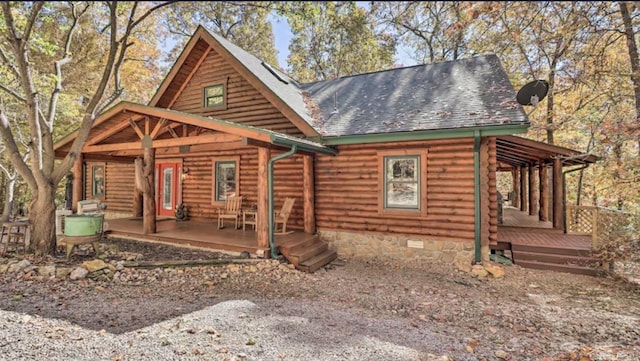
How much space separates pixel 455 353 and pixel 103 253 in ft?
22.1

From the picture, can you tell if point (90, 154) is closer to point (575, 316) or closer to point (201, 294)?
point (201, 294)

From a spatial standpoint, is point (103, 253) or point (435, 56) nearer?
point (103, 253)

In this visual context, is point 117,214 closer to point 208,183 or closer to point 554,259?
point 208,183

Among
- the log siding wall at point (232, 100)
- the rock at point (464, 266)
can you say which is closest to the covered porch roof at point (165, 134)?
the log siding wall at point (232, 100)

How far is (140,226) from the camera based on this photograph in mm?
8594

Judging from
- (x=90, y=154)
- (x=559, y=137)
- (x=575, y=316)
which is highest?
(x=559, y=137)

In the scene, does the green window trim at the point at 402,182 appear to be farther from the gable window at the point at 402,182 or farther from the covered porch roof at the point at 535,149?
the covered porch roof at the point at 535,149

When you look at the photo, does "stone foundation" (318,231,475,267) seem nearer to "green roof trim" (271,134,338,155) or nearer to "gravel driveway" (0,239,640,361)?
"gravel driveway" (0,239,640,361)

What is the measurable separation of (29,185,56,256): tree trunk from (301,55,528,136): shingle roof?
19.0 feet

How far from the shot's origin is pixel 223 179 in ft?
31.2

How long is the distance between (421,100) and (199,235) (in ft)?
20.8

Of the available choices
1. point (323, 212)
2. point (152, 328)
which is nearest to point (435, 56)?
point (323, 212)

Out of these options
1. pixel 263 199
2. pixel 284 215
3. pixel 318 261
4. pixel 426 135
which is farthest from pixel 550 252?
pixel 263 199

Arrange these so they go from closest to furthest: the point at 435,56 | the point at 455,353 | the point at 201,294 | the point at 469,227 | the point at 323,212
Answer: the point at 455,353 → the point at 201,294 → the point at 469,227 → the point at 323,212 → the point at 435,56
